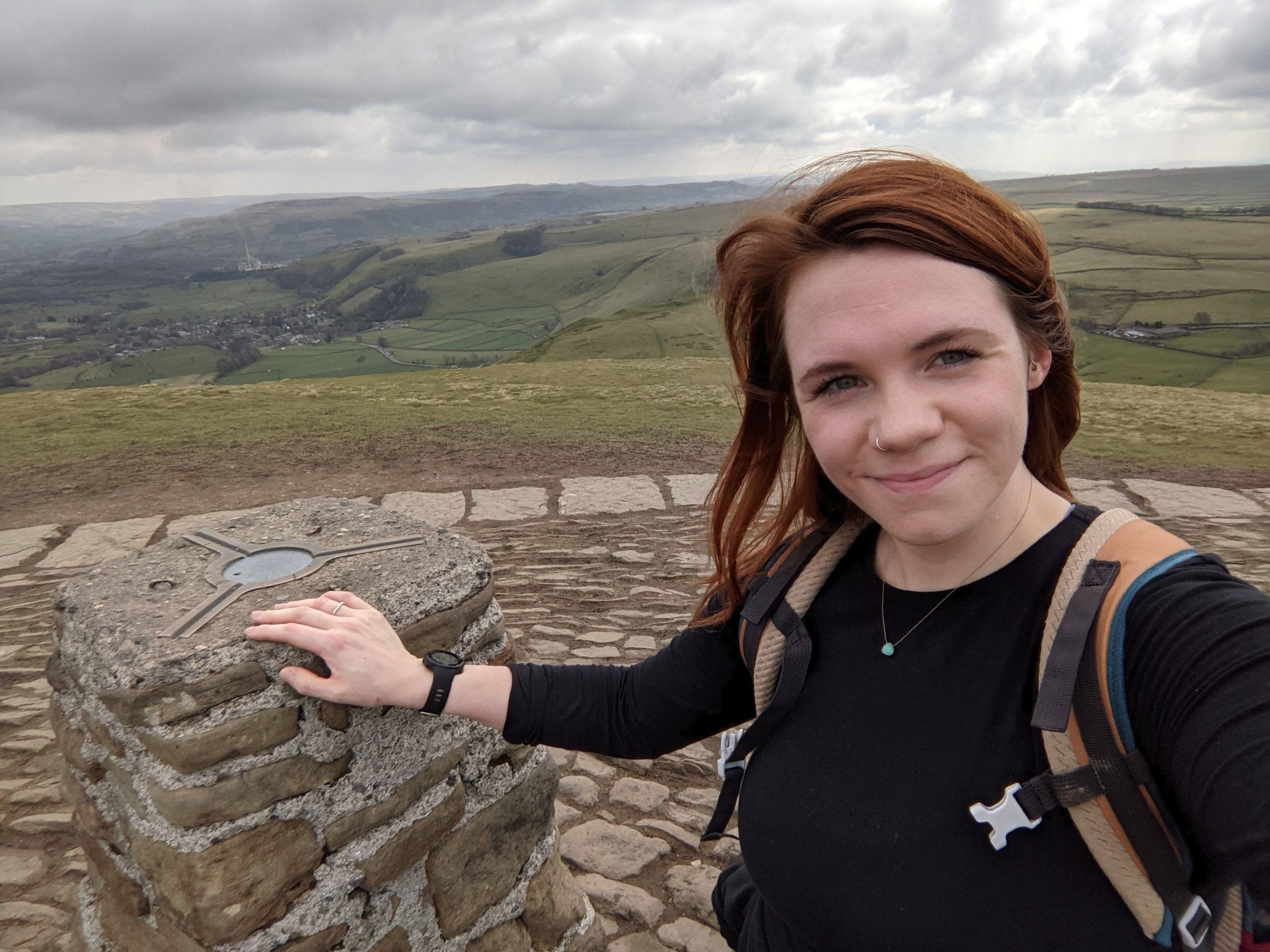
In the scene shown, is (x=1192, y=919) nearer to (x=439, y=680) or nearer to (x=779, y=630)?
(x=779, y=630)

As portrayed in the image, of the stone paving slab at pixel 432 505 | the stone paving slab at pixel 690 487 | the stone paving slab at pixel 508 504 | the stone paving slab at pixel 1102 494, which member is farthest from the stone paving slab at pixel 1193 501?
the stone paving slab at pixel 432 505

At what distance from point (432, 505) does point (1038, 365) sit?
6.64 meters

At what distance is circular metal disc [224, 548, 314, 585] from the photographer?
260cm

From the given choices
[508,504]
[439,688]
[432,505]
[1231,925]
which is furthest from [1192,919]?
[432,505]

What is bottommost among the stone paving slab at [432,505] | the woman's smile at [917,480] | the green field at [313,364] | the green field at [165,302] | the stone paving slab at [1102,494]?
the green field at [313,364]

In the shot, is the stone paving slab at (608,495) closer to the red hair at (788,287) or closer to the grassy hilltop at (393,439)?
the grassy hilltop at (393,439)

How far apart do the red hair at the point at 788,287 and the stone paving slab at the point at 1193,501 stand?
700 centimetres

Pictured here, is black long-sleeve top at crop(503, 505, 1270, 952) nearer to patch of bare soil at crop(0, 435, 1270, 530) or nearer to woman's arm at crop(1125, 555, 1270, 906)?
woman's arm at crop(1125, 555, 1270, 906)

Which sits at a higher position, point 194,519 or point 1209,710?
point 1209,710

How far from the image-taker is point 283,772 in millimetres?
2227

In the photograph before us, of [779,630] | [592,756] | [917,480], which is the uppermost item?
[917,480]

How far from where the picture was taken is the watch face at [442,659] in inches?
90.4

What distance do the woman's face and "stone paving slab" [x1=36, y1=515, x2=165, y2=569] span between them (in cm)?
666

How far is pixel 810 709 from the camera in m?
1.84
